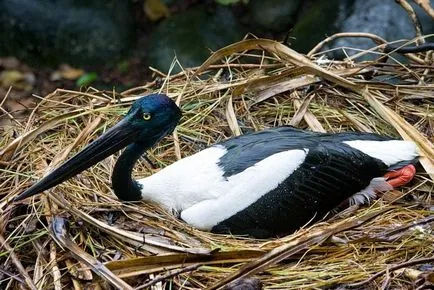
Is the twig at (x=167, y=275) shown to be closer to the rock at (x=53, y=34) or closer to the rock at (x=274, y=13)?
the rock at (x=274, y=13)

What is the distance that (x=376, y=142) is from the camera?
4730 mm

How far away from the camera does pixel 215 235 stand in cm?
436

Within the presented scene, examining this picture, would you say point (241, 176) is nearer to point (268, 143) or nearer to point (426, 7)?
point (268, 143)

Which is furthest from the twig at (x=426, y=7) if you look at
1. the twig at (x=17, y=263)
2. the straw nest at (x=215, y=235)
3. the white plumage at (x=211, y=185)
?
the twig at (x=17, y=263)

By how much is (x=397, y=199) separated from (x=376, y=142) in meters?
0.33

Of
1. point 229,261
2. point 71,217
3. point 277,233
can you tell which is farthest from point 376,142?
point 71,217

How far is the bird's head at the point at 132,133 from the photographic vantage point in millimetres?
4338

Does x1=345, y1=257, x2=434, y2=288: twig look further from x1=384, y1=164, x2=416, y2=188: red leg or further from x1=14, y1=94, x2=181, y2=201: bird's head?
x1=14, y1=94, x2=181, y2=201: bird's head

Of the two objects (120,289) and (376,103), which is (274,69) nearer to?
(376,103)

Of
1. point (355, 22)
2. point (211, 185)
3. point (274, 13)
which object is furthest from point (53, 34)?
point (211, 185)

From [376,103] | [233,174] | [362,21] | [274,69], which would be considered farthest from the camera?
[362,21]

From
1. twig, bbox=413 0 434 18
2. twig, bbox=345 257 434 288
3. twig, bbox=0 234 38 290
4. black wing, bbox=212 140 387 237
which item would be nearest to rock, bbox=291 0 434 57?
twig, bbox=413 0 434 18

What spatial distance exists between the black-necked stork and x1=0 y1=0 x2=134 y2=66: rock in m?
4.70

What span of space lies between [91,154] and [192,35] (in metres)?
4.66
